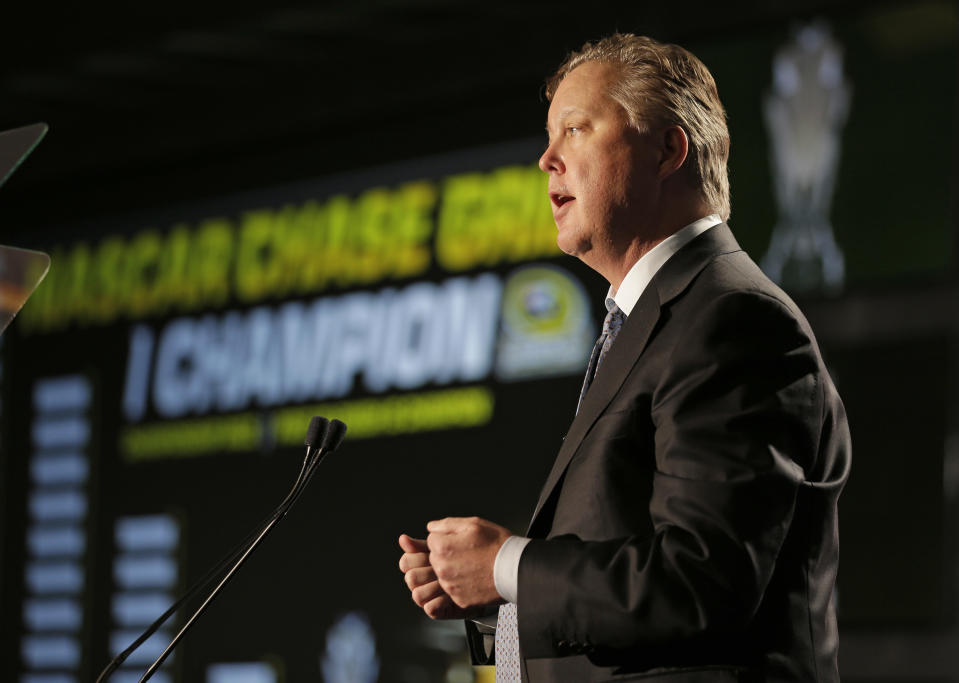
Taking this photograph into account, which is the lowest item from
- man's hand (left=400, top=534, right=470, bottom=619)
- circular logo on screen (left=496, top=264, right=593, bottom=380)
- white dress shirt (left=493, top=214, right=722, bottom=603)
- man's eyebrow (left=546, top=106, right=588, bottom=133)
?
man's hand (left=400, top=534, right=470, bottom=619)

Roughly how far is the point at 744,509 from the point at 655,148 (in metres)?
0.50

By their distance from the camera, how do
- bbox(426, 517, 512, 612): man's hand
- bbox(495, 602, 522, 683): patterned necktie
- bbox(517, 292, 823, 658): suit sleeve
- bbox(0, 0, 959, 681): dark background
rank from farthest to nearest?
bbox(0, 0, 959, 681): dark background, bbox(495, 602, 522, 683): patterned necktie, bbox(426, 517, 512, 612): man's hand, bbox(517, 292, 823, 658): suit sleeve

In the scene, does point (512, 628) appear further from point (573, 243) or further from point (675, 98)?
point (675, 98)

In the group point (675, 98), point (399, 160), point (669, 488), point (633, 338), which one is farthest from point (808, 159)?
point (669, 488)

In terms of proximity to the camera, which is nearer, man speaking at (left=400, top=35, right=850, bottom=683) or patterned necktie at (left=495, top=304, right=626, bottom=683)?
man speaking at (left=400, top=35, right=850, bottom=683)

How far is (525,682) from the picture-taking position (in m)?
1.40

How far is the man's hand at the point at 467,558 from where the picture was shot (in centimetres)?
135

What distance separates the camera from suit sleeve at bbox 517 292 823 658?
1.25 metres

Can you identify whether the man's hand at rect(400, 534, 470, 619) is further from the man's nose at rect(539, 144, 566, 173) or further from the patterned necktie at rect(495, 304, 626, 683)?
the man's nose at rect(539, 144, 566, 173)

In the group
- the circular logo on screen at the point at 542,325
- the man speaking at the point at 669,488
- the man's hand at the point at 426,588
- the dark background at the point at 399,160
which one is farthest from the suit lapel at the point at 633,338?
A: the circular logo on screen at the point at 542,325

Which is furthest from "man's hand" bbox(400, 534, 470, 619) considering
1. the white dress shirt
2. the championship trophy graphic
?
the championship trophy graphic

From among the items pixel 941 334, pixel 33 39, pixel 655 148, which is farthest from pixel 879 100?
pixel 33 39

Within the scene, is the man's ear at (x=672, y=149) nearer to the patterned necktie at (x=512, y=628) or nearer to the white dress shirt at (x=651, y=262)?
the white dress shirt at (x=651, y=262)

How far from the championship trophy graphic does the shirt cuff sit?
6.97 feet
